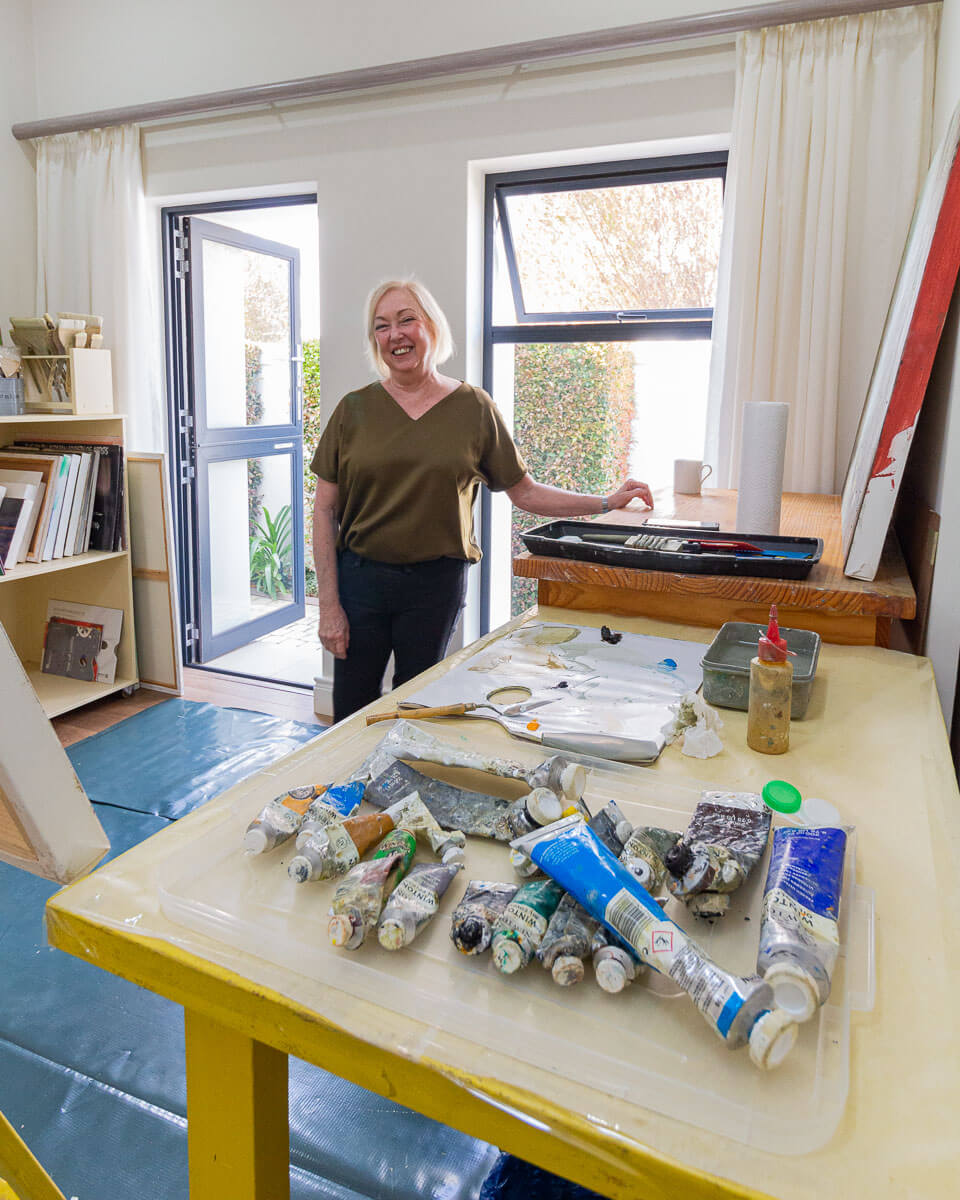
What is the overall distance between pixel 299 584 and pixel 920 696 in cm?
375

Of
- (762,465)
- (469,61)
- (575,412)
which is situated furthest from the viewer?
(575,412)

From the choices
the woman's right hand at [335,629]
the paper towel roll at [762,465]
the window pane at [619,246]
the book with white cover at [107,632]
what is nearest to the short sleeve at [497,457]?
the woman's right hand at [335,629]

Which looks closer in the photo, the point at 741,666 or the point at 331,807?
the point at 331,807

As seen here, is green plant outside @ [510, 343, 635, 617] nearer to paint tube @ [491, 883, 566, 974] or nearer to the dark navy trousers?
the dark navy trousers

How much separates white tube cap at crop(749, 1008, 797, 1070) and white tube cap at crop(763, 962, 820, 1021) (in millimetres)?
32

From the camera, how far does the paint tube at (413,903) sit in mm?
604

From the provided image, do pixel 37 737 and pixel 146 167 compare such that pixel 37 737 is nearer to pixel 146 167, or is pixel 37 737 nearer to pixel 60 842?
pixel 60 842

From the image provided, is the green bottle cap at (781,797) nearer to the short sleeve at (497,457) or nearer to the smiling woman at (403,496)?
the smiling woman at (403,496)

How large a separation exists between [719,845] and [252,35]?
11.2ft

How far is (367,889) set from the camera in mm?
639

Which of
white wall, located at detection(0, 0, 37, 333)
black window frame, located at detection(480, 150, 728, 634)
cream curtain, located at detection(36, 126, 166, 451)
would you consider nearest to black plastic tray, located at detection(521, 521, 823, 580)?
black window frame, located at detection(480, 150, 728, 634)

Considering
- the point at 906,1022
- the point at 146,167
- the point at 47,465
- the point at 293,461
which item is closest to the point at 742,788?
the point at 906,1022

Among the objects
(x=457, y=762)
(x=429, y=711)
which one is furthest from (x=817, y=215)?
(x=457, y=762)

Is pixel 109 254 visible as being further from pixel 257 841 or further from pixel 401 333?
pixel 257 841
